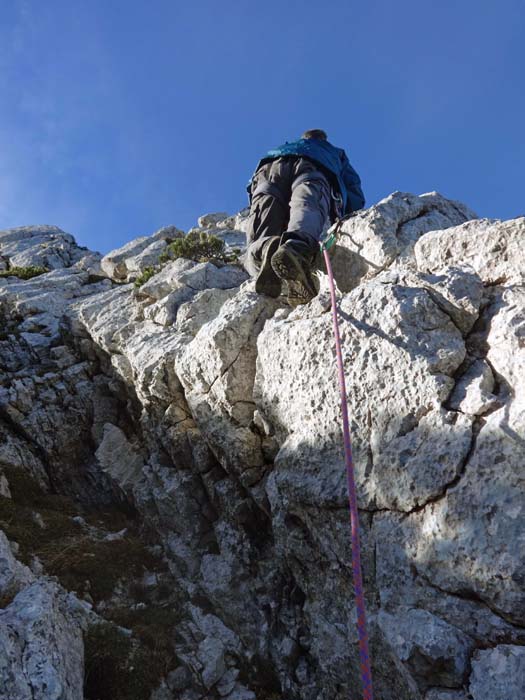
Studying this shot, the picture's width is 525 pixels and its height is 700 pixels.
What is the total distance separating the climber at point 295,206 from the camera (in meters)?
8.29

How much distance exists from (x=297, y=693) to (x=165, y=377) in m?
6.51

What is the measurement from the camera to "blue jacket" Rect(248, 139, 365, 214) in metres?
10.3

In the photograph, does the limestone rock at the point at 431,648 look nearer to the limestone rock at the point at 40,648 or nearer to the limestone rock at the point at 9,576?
the limestone rock at the point at 40,648

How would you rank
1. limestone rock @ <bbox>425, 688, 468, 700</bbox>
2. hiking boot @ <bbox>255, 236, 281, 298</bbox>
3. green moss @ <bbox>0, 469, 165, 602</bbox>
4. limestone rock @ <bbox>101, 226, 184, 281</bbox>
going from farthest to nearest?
limestone rock @ <bbox>101, 226, 184, 281</bbox> < green moss @ <bbox>0, 469, 165, 602</bbox> < hiking boot @ <bbox>255, 236, 281, 298</bbox> < limestone rock @ <bbox>425, 688, 468, 700</bbox>

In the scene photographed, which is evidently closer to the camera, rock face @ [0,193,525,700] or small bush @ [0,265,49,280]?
rock face @ [0,193,525,700]

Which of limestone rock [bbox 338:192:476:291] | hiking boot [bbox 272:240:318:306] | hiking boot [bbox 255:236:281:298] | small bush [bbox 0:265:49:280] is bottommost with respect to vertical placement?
hiking boot [bbox 272:240:318:306]

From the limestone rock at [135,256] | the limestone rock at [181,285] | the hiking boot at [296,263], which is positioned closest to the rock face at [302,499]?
the hiking boot at [296,263]

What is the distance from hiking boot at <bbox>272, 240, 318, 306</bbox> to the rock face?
1.91 feet

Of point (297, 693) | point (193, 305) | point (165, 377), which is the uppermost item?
point (193, 305)

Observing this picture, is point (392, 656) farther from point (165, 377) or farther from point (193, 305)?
point (193, 305)

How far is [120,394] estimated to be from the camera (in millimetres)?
13422

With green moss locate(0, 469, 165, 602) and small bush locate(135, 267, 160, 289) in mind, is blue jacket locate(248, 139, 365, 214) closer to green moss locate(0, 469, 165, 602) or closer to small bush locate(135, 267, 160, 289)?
small bush locate(135, 267, 160, 289)

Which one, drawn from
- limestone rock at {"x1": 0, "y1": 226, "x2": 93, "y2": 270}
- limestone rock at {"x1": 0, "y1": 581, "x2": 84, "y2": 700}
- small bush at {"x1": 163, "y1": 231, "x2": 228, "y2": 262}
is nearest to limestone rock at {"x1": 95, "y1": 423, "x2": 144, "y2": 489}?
limestone rock at {"x1": 0, "y1": 581, "x2": 84, "y2": 700}

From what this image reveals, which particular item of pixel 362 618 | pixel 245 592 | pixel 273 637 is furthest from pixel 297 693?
pixel 362 618
